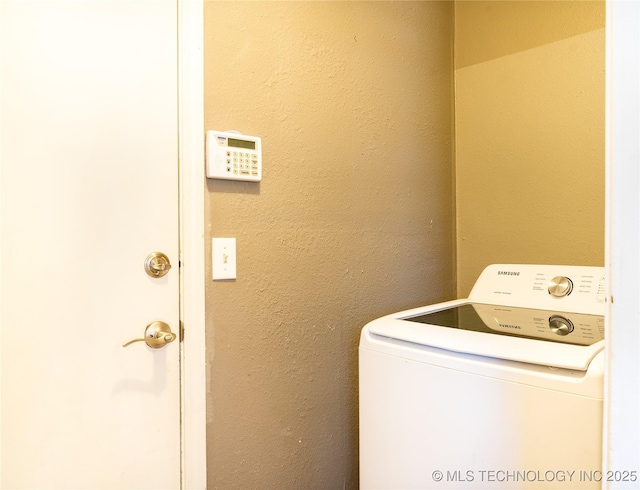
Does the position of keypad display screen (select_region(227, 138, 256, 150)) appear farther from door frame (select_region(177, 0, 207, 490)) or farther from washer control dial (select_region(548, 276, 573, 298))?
washer control dial (select_region(548, 276, 573, 298))

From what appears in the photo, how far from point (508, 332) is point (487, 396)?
210 mm

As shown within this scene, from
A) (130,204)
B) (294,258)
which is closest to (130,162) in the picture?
(130,204)

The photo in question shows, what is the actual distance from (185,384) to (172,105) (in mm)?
715

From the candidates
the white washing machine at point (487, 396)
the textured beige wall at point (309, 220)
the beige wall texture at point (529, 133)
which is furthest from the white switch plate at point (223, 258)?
the beige wall texture at point (529, 133)

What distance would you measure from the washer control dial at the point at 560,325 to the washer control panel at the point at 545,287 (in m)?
0.02

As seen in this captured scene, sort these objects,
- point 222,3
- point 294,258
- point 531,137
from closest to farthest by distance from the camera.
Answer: point 222,3 < point 294,258 < point 531,137

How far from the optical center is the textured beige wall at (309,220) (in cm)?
115

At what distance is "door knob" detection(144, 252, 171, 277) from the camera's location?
104 centimetres

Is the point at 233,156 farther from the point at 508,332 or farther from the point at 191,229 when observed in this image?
the point at 508,332

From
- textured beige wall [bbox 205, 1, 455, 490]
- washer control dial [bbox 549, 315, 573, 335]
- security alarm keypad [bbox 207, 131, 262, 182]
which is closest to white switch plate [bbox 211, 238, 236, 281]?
textured beige wall [bbox 205, 1, 455, 490]

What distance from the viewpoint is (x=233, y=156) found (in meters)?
1.13

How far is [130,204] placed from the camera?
102cm

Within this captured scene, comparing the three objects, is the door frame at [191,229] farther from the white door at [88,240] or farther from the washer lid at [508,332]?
the washer lid at [508,332]

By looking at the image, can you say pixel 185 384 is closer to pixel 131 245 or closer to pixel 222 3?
pixel 131 245
